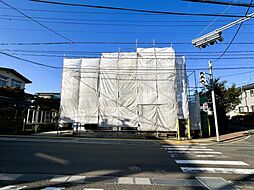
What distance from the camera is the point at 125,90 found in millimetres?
18969

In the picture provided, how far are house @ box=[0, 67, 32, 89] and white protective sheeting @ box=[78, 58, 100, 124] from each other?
1474 cm

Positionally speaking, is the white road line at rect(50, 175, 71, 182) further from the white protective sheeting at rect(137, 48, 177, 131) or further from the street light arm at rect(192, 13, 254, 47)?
the white protective sheeting at rect(137, 48, 177, 131)

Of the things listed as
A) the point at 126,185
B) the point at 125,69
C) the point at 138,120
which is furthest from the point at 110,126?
the point at 126,185

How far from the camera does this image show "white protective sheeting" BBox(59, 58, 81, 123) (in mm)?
19547

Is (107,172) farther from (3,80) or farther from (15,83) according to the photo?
(15,83)

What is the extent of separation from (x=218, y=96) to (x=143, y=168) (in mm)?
23272

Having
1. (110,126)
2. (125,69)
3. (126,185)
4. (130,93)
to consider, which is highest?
(125,69)

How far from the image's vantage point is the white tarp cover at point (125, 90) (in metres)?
17.8

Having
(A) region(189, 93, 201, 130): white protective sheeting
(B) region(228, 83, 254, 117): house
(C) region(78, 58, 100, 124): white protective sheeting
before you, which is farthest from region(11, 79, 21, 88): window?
(B) region(228, 83, 254, 117): house

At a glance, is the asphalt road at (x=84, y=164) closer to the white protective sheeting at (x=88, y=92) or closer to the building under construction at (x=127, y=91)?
the building under construction at (x=127, y=91)

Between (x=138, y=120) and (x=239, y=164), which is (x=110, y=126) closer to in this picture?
(x=138, y=120)

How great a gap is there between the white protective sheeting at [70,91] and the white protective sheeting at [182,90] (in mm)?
10763

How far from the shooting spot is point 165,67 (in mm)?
19172

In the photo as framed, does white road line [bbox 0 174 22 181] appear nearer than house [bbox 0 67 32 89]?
Yes
